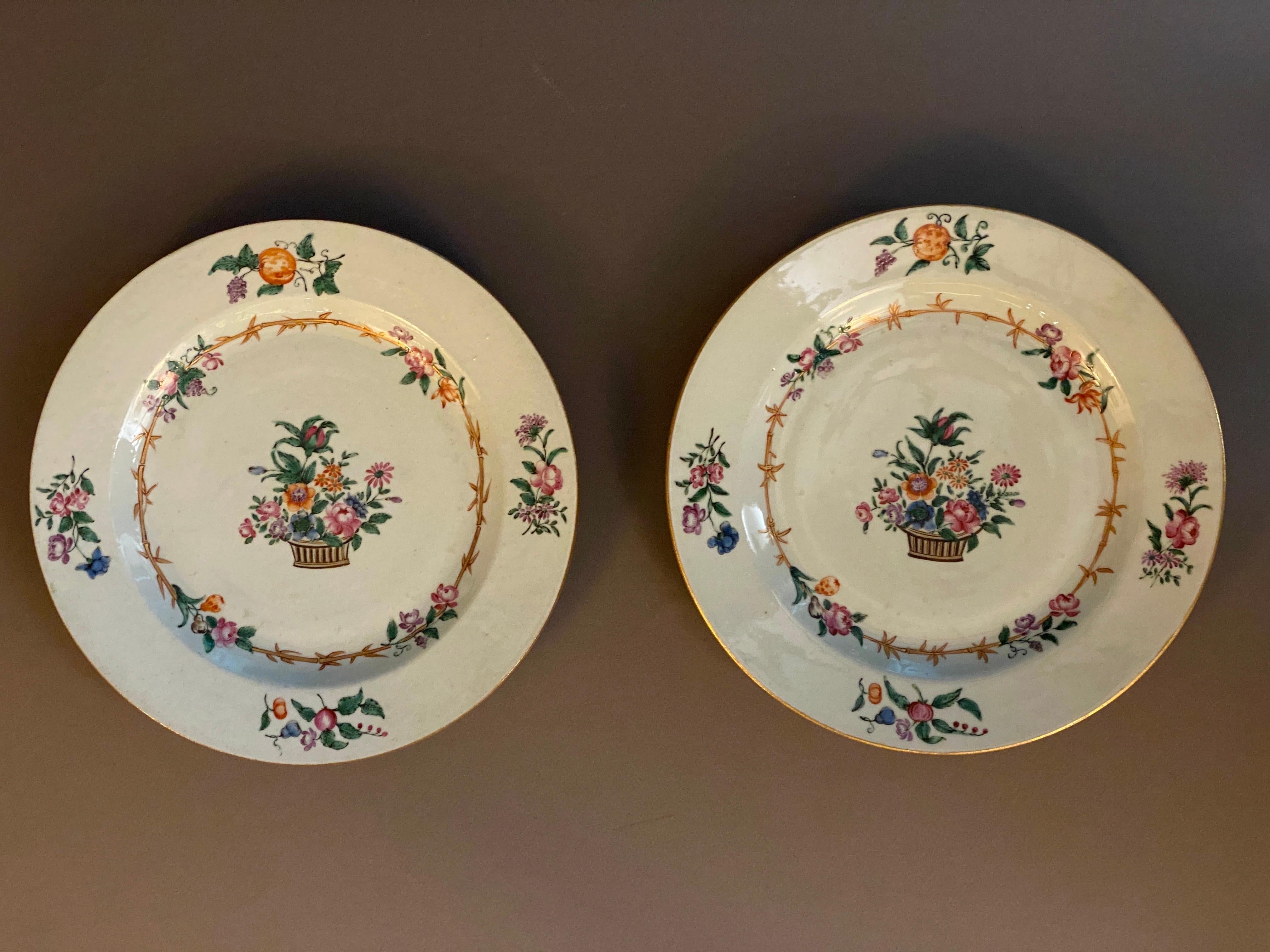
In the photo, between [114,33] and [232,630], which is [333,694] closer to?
[232,630]

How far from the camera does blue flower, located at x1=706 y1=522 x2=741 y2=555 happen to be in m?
1.03

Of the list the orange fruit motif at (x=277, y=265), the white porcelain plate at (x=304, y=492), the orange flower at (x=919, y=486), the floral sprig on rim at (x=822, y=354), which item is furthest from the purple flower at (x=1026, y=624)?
the white porcelain plate at (x=304, y=492)

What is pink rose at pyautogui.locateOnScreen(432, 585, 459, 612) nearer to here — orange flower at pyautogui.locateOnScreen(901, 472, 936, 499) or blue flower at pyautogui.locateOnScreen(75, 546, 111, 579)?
blue flower at pyautogui.locateOnScreen(75, 546, 111, 579)

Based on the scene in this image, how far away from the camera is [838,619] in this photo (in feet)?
3.46

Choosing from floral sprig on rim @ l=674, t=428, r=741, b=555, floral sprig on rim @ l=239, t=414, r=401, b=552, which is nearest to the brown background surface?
floral sprig on rim @ l=674, t=428, r=741, b=555

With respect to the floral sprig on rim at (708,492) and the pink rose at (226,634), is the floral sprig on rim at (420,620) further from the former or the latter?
the floral sprig on rim at (708,492)

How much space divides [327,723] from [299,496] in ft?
1.08

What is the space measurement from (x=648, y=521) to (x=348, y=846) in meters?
0.73

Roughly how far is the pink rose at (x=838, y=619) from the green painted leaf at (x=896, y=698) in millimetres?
96

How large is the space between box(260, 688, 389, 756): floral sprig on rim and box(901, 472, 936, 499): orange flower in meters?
0.83

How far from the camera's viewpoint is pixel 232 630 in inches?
40.8

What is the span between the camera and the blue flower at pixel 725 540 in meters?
1.03

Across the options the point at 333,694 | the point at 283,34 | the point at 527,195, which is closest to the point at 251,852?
the point at 333,694

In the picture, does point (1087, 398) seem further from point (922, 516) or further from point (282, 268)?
point (282, 268)
